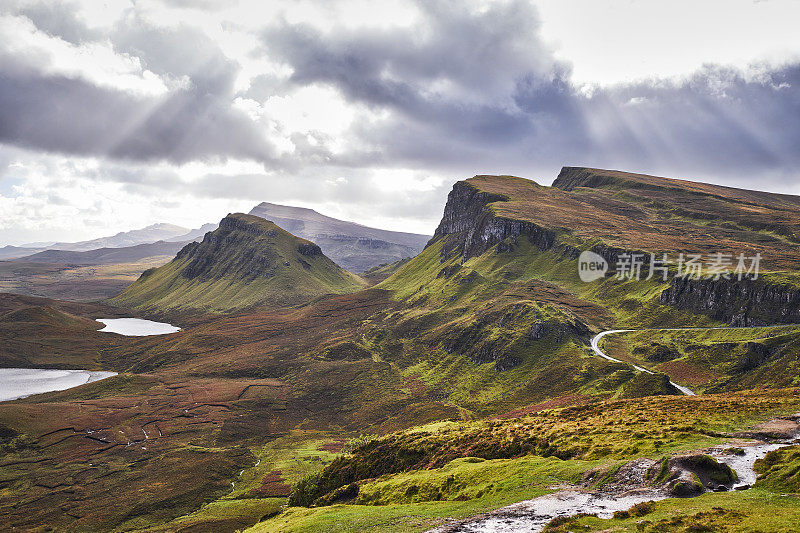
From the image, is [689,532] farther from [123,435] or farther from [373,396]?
[123,435]

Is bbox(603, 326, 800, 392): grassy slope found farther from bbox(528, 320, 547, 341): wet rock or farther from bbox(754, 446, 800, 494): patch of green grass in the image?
bbox(754, 446, 800, 494): patch of green grass

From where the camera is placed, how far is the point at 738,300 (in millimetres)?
147625

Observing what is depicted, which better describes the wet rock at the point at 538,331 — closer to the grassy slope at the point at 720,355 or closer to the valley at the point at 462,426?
the valley at the point at 462,426

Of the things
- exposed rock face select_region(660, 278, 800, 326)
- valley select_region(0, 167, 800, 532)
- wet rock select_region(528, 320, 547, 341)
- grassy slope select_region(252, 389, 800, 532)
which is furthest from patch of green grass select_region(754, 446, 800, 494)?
exposed rock face select_region(660, 278, 800, 326)

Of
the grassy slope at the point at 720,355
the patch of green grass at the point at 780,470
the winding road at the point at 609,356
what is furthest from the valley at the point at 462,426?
the winding road at the point at 609,356

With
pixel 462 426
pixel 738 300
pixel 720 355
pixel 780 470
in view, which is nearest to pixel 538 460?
pixel 780 470

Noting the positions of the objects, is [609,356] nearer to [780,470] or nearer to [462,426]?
[462,426]

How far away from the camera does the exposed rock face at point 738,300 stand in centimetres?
13450

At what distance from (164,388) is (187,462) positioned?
84.1m

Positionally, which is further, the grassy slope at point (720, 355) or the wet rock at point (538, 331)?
the wet rock at point (538, 331)

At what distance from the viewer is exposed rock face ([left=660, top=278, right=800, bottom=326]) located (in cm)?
13450

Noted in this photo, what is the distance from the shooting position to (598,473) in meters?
38.5

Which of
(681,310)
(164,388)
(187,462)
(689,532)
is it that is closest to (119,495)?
(187,462)

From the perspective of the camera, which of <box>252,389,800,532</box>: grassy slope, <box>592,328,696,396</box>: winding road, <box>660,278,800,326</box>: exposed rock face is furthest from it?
<box>660,278,800,326</box>: exposed rock face
